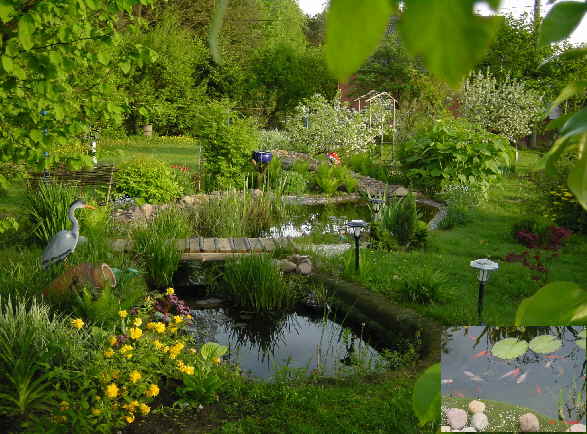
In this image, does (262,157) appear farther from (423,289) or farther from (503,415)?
(503,415)

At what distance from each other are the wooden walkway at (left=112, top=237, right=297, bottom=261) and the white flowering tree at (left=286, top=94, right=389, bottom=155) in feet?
26.4

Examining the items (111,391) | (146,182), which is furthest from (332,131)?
(111,391)

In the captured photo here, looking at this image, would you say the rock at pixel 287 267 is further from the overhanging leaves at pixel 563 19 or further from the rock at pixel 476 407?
the overhanging leaves at pixel 563 19

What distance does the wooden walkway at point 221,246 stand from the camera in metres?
6.82

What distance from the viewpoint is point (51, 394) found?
132 inches

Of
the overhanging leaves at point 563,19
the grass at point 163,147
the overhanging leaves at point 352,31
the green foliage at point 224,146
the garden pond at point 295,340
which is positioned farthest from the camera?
the grass at point 163,147

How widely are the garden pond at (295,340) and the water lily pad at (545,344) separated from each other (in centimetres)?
371

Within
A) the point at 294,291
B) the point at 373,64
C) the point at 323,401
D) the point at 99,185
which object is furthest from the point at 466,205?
the point at 373,64

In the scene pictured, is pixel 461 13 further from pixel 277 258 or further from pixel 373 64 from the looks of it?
pixel 373 64

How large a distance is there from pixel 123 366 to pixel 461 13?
145 inches

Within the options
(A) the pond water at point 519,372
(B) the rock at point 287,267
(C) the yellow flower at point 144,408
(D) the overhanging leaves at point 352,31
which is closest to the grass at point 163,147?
(B) the rock at point 287,267

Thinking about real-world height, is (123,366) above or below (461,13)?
below

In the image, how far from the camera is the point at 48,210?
660 cm

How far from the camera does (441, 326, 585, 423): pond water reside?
23.1 inches
